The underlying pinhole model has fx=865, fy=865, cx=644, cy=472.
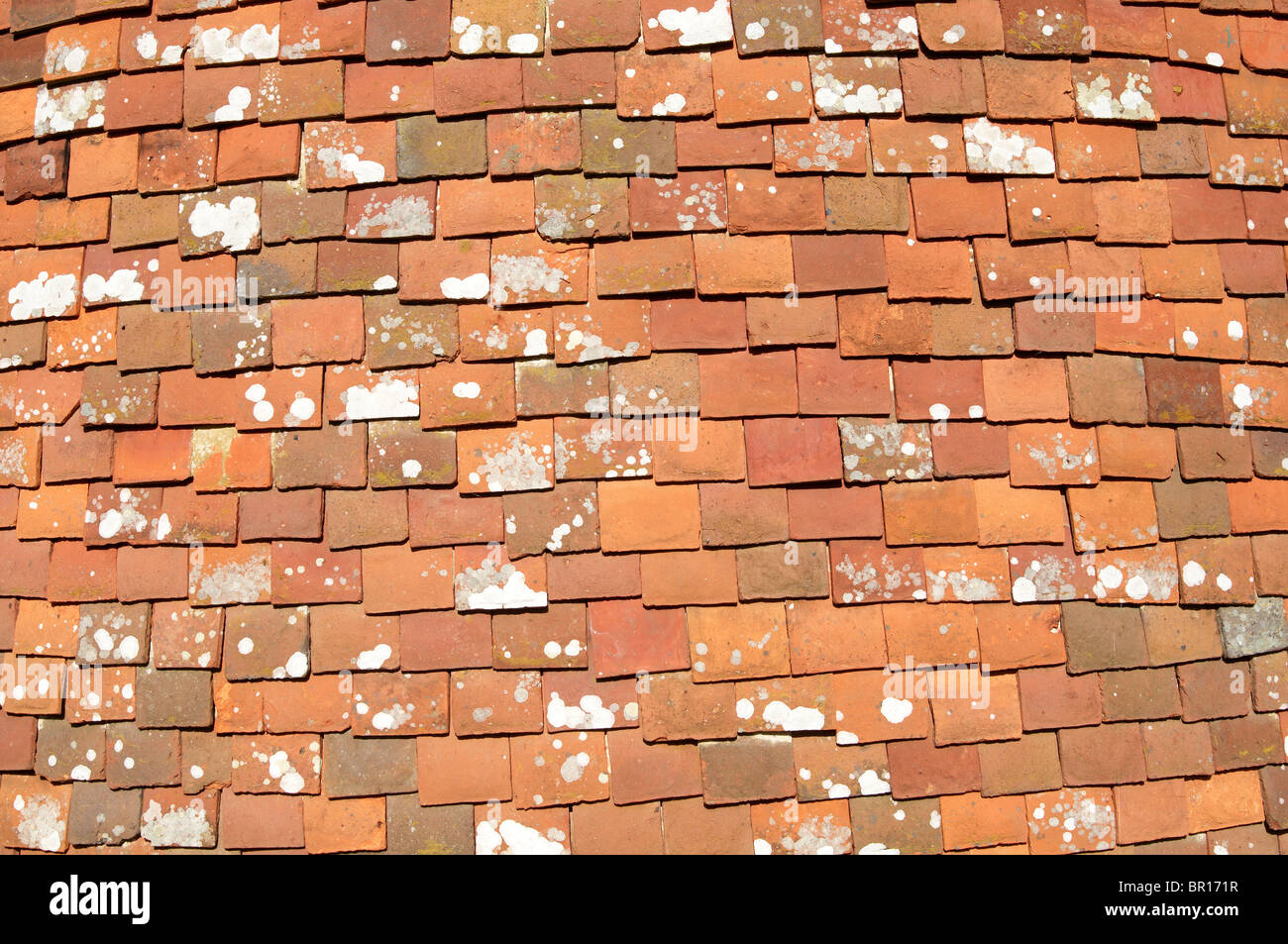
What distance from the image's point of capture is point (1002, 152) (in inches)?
117

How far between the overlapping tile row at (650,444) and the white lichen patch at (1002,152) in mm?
23

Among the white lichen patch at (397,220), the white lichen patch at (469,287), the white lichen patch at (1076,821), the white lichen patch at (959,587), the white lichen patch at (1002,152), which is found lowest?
the white lichen patch at (1076,821)

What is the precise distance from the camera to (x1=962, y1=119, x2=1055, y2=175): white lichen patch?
2965 millimetres

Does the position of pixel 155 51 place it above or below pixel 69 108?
above

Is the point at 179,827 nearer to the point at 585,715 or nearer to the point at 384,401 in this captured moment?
the point at 585,715

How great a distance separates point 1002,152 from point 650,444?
1.59 meters

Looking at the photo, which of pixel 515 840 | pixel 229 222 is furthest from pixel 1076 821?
pixel 229 222

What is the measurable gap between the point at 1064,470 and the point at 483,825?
87.7 inches

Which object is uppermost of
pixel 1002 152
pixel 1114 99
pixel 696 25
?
pixel 696 25

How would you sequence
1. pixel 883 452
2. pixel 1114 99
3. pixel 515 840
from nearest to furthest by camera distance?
pixel 515 840
pixel 883 452
pixel 1114 99

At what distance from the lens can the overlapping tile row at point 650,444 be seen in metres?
2.78

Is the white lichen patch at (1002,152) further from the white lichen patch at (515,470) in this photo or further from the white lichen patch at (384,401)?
the white lichen patch at (384,401)

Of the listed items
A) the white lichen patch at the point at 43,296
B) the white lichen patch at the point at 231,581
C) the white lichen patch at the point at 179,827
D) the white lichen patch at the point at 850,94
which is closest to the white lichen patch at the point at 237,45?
the white lichen patch at the point at 43,296

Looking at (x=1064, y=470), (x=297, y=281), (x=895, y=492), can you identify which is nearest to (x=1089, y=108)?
(x=1064, y=470)
